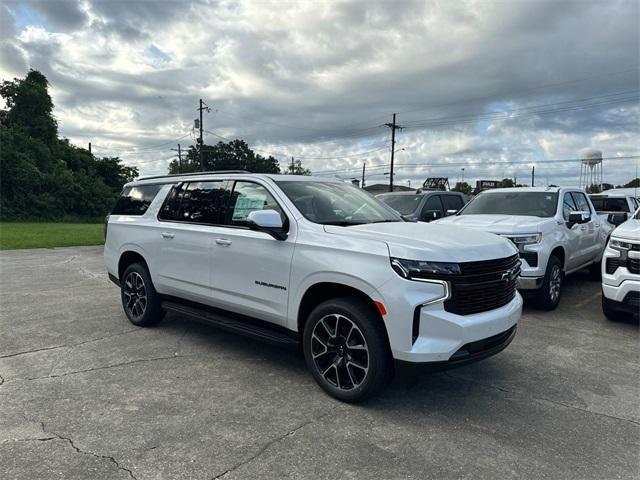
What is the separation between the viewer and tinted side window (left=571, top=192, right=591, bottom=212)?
27.9 ft

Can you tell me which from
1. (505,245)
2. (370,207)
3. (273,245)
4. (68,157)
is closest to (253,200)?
(273,245)

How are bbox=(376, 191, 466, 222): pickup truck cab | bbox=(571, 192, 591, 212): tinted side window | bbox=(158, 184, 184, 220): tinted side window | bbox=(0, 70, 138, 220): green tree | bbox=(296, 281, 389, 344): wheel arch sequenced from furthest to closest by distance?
bbox=(0, 70, 138, 220): green tree < bbox=(376, 191, 466, 222): pickup truck cab < bbox=(571, 192, 591, 212): tinted side window < bbox=(158, 184, 184, 220): tinted side window < bbox=(296, 281, 389, 344): wheel arch

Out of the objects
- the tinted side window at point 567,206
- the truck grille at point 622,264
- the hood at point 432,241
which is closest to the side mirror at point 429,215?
the tinted side window at point 567,206

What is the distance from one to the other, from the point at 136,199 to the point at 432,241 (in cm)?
418

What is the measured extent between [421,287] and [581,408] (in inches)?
69.3

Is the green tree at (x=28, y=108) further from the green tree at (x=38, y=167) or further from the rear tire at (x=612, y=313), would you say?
the rear tire at (x=612, y=313)

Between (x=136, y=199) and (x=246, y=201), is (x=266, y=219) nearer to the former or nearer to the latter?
(x=246, y=201)

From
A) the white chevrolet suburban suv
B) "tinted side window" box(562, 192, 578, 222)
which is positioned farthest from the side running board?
"tinted side window" box(562, 192, 578, 222)

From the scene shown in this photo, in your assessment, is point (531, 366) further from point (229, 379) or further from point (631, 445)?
point (229, 379)

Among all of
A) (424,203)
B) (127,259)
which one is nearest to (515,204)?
(424,203)

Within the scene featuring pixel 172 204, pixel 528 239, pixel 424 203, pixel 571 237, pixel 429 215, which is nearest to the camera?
pixel 172 204

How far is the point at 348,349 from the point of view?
3656 mm

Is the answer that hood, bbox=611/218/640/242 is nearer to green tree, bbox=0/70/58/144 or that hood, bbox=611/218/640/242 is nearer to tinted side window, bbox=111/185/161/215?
tinted side window, bbox=111/185/161/215

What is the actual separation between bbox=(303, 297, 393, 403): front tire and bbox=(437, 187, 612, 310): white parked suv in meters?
3.82
